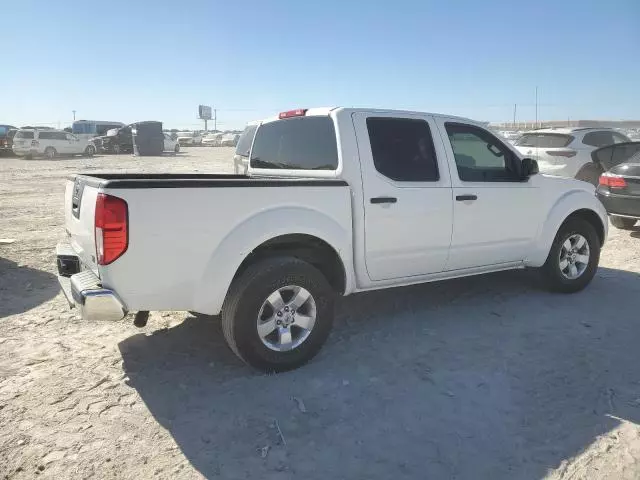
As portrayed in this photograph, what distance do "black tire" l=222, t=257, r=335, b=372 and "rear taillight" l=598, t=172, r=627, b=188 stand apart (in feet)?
20.8

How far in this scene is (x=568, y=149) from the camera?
35.4 ft

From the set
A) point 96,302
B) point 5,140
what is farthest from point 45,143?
point 96,302

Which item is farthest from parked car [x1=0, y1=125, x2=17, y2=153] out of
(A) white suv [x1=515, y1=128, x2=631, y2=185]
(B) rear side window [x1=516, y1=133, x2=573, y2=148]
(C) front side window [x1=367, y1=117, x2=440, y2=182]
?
(C) front side window [x1=367, y1=117, x2=440, y2=182]

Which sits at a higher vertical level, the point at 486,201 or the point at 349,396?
the point at 486,201

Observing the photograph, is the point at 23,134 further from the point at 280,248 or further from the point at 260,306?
the point at 260,306

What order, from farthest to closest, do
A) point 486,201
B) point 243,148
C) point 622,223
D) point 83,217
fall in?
point 243,148 → point 622,223 → point 486,201 → point 83,217

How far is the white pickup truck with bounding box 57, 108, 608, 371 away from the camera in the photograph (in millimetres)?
3021

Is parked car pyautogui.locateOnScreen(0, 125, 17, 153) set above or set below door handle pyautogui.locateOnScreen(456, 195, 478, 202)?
above

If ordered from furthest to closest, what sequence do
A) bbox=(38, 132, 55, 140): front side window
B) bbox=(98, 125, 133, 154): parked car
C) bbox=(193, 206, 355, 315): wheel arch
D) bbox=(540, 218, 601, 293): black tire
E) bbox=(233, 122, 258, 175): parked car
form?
bbox=(98, 125, 133, 154): parked car < bbox=(38, 132, 55, 140): front side window < bbox=(233, 122, 258, 175): parked car < bbox=(540, 218, 601, 293): black tire < bbox=(193, 206, 355, 315): wheel arch

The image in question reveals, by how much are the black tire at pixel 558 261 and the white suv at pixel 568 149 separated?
18.6 ft

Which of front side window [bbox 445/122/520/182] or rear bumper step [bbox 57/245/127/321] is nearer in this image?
rear bumper step [bbox 57/245/127/321]

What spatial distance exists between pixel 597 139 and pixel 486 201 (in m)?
8.46

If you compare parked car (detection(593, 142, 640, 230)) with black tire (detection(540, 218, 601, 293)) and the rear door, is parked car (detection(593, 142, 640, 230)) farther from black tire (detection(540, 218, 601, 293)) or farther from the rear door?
the rear door

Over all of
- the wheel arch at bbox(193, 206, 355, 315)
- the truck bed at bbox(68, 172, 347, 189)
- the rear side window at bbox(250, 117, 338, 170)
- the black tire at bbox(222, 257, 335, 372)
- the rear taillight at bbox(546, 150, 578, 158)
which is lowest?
the black tire at bbox(222, 257, 335, 372)
